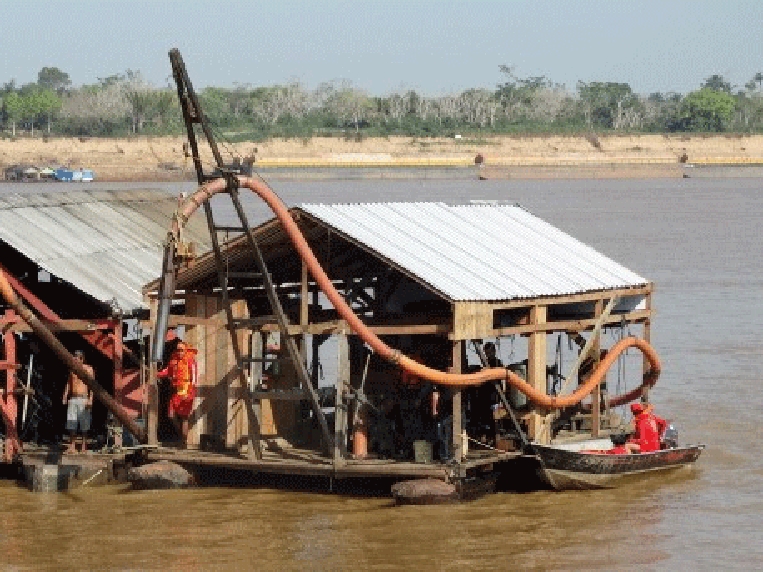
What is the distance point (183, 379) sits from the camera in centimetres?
2223

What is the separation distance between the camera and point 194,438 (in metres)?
→ 22.7

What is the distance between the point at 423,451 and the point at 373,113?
139 metres

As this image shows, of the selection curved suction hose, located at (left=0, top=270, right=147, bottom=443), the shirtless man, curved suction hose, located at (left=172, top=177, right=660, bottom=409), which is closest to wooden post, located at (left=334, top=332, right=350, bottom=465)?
curved suction hose, located at (left=172, top=177, right=660, bottom=409)

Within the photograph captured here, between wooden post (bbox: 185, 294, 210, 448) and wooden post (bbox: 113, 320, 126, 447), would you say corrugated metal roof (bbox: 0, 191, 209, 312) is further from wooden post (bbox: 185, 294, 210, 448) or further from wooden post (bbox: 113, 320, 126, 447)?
wooden post (bbox: 185, 294, 210, 448)

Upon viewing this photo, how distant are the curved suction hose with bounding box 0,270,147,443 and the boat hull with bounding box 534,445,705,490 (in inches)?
181

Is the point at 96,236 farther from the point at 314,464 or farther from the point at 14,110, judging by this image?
the point at 14,110

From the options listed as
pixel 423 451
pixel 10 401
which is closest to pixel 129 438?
pixel 10 401

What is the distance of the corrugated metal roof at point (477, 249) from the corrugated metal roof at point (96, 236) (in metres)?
2.99

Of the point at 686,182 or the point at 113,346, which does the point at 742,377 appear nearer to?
the point at 113,346

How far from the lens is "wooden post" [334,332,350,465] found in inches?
838

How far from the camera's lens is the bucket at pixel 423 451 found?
69.7ft

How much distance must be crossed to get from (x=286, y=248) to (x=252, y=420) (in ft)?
6.56

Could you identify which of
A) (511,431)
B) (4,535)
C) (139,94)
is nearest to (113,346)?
(4,535)

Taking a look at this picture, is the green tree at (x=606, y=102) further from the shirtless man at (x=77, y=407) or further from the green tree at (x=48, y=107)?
the shirtless man at (x=77, y=407)
